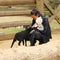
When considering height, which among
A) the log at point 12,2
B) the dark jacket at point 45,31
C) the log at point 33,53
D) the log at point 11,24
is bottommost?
the log at point 11,24

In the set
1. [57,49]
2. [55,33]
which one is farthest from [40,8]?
[57,49]

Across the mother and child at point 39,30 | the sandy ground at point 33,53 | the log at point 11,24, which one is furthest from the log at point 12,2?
the sandy ground at point 33,53

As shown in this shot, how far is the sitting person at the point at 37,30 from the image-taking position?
273 inches

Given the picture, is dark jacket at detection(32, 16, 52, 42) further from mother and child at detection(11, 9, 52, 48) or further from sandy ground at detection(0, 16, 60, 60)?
sandy ground at detection(0, 16, 60, 60)

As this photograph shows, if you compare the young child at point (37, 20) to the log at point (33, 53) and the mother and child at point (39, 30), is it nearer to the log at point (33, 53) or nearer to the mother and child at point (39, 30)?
the mother and child at point (39, 30)

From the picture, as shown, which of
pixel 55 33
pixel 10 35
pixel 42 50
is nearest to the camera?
pixel 42 50

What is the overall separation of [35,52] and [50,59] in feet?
0.82

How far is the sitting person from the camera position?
6.93 metres

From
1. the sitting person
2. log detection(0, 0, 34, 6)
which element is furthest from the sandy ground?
log detection(0, 0, 34, 6)

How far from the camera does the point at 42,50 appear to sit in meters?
4.38

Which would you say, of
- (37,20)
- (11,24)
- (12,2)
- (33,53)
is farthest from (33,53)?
(12,2)

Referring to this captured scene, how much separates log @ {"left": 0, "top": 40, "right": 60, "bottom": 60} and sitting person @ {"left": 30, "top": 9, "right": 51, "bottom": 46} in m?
2.39

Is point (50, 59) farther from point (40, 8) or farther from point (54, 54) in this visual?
point (40, 8)

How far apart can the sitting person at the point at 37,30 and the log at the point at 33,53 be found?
94.1 inches
